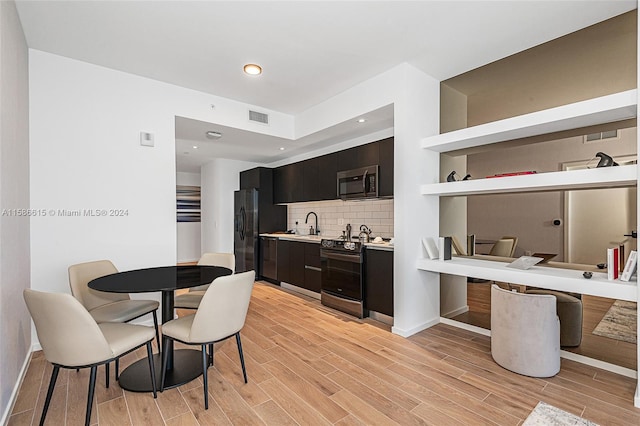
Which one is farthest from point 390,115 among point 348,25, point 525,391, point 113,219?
point 113,219

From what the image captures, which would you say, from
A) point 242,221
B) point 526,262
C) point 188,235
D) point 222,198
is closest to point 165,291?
point 526,262

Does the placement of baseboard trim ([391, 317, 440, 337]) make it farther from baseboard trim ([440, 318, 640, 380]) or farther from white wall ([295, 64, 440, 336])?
baseboard trim ([440, 318, 640, 380])

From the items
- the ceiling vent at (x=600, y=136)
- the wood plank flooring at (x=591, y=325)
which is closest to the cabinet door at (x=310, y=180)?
the wood plank flooring at (x=591, y=325)

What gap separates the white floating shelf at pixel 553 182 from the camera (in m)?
2.15

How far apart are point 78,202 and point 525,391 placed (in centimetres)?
412

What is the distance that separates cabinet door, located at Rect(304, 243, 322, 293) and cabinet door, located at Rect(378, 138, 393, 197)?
133cm

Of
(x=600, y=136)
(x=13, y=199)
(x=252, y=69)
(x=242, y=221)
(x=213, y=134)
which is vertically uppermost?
(x=252, y=69)

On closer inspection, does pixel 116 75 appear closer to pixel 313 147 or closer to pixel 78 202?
pixel 78 202

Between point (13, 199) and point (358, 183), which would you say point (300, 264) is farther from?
point (13, 199)

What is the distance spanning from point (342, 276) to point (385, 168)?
A: 4.82ft

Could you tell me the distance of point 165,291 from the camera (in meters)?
2.18

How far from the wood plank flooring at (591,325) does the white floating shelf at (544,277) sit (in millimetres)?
693

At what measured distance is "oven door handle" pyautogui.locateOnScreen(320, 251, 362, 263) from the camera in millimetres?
3730

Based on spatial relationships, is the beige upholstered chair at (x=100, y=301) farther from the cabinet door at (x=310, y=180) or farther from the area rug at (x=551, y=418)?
the cabinet door at (x=310, y=180)
